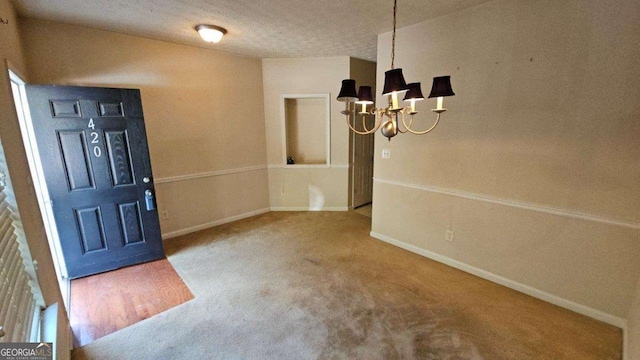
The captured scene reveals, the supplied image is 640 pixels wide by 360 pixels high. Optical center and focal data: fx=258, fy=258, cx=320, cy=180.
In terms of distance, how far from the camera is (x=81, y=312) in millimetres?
2221

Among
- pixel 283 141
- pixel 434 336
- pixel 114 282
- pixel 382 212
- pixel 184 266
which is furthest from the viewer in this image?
pixel 283 141

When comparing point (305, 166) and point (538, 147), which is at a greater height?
point (538, 147)

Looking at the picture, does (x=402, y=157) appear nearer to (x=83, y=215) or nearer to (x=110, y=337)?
(x=110, y=337)

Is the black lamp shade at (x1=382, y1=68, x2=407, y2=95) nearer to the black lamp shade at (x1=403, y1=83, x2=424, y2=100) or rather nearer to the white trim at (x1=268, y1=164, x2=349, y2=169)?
the black lamp shade at (x1=403, y1=83, x2=424, y2=100)

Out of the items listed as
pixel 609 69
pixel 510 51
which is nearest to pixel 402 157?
pixel 510 51

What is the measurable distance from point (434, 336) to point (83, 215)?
351cm

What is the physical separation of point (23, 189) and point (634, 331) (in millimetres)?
3917

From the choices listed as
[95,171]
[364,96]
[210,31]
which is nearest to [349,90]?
[364,96]

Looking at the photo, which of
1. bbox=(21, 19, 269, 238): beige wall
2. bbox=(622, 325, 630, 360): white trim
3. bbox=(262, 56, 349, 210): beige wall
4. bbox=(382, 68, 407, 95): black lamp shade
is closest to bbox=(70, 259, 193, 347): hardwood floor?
bbox=(21, 19, 269, 238): beige wall

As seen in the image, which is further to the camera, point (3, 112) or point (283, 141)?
point (283, 141)

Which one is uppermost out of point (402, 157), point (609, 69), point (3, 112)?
point (609, 69)
